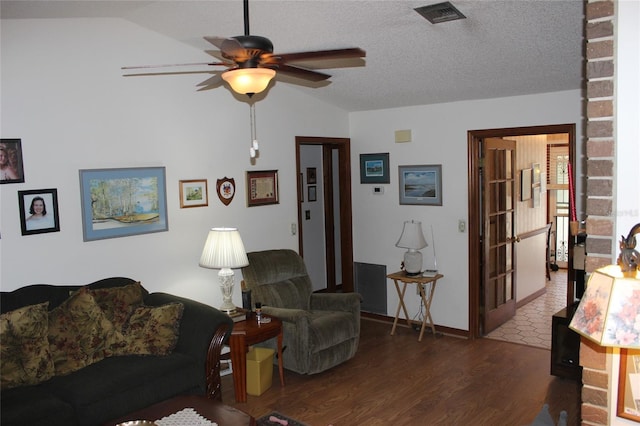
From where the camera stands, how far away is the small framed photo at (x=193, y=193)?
4.56m

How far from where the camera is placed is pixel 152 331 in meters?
3.73

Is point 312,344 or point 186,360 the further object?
point 312,344

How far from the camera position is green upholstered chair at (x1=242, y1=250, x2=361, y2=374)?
444 centimetres

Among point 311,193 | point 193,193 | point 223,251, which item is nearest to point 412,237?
point 311,193

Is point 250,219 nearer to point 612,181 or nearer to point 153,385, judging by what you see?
point 153,385

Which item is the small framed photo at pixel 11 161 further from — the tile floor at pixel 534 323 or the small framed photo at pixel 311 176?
the tile floor at pixel 534 323

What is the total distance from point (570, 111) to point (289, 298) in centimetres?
303

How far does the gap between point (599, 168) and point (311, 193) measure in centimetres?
543

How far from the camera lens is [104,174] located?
13.2 ft

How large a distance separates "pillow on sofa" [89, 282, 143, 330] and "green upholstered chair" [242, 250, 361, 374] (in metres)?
1.11

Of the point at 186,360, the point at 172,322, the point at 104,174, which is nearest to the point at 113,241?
the point at 104,174

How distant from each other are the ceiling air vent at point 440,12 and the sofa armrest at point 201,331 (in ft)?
8.03

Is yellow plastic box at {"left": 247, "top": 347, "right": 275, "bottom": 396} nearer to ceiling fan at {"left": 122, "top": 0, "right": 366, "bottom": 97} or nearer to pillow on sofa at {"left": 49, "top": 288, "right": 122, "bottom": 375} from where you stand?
pillow on sofa at {"left": 49, "top": 288, "right": 122, "bottom": 375}

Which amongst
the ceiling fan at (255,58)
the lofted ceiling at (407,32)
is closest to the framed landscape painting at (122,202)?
the lofted ceiling at (407,32)
